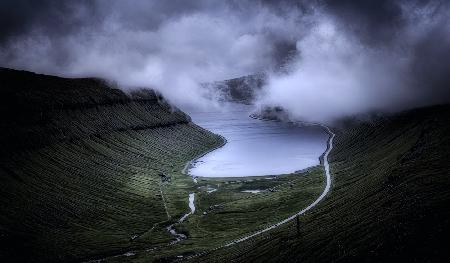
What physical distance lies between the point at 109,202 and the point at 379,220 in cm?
11156

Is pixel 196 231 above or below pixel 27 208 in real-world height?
below

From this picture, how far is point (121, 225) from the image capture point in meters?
166

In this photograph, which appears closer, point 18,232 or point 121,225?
point 18,232

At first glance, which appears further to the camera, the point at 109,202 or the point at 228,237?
the point at 109,202

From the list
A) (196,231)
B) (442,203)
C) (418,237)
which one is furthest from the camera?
(196,231)

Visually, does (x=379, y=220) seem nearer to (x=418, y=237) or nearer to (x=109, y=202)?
(x=418, y=237)

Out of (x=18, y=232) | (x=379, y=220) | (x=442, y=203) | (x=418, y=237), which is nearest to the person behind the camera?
(x=418, y=237)

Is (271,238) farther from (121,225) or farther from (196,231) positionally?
(121,225)

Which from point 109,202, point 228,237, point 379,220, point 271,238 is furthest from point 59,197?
point 379,220

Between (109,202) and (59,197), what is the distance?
19812 millimetres

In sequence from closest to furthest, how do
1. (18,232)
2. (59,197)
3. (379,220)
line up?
(379,220) < (18,232) < (59,197)

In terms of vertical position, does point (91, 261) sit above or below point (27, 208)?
below

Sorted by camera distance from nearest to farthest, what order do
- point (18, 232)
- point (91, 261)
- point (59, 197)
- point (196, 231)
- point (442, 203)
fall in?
point (442, 203)
point (91, 261)
point (18, 232)
point (196, 231)
point (59, 197)

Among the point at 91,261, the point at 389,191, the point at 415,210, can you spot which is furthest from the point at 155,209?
the point at 415,210
